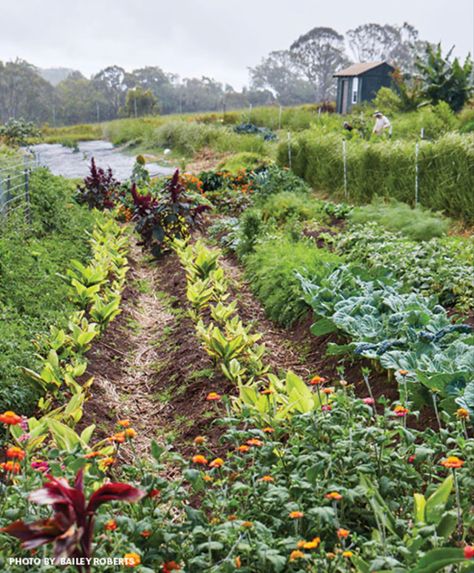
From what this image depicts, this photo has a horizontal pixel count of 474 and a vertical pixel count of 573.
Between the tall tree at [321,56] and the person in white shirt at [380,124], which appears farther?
the tall tree at [321,56]

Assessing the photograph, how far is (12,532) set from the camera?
1.88 meters

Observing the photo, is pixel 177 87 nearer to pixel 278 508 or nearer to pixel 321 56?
pixel 321 56

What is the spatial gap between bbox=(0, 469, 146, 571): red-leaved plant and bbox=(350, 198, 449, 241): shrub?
6560 millimetres

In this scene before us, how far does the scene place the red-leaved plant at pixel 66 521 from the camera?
6.02ft

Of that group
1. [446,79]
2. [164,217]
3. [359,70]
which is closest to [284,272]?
[164,217]

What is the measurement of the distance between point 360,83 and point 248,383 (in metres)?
36.8

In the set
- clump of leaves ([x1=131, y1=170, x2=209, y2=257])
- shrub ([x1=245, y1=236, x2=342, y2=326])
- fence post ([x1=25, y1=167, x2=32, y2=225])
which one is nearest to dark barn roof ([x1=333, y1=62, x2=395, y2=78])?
clump of leaves ([x1=131, y1=170, x2=209, y2=257])

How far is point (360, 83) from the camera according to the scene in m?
37.7

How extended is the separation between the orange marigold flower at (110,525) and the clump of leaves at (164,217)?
266 inches

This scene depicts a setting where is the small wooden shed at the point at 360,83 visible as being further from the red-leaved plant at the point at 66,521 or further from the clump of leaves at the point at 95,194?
the red-leaved plant at the point at 66,521

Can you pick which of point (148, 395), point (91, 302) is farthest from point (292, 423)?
point (91, 302)

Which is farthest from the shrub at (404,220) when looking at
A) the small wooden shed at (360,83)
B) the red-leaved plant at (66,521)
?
the small wooden shed at (360,83)

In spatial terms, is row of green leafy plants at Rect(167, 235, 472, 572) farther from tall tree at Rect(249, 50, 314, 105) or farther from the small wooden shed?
tall tree at Rect(249, 50, 314, 105)

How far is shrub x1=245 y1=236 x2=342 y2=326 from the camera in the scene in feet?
19.7
